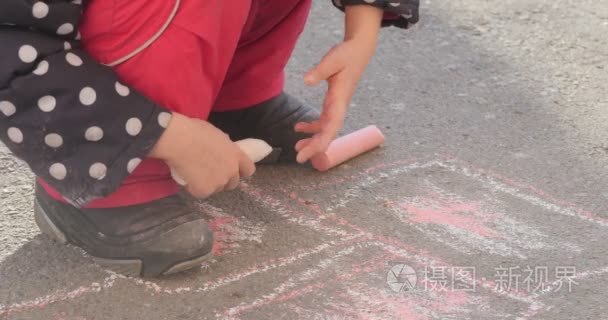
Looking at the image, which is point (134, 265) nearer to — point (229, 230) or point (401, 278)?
point (229, 230)

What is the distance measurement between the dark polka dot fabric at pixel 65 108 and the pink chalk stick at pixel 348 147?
0.38 metres

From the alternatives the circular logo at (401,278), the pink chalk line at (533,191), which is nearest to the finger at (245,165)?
the circular logo at (401,278)

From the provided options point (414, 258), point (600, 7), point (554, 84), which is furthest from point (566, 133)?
point (600, 7)

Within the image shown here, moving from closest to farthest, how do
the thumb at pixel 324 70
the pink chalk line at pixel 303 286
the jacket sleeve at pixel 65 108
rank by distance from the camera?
the jacket sleeve at pixel 65 108 → the pink chalk line at pixel 303 286 → the thumb at pixel 324 70

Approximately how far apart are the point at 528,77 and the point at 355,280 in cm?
69

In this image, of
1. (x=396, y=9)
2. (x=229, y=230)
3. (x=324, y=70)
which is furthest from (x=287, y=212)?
(x=396, y=9)

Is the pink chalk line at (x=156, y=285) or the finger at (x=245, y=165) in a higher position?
the finger at (x=245, y=165)

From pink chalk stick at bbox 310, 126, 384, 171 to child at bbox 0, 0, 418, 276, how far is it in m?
0.13

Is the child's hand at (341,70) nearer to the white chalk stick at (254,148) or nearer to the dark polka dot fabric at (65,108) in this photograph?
the white chalk stick at (254,148)

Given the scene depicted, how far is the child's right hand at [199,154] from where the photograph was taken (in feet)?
3.31

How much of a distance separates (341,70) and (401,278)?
28cm

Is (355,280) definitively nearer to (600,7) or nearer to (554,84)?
(554,84)

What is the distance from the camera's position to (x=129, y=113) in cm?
99

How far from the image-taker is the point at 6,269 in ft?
3.60
